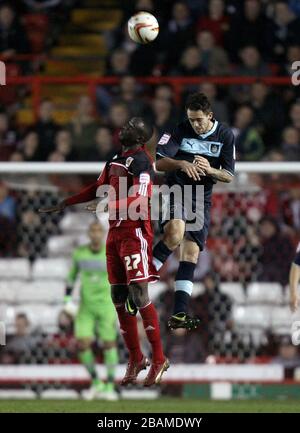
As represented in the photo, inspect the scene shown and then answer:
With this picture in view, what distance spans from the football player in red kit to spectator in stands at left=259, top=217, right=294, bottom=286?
182 inches

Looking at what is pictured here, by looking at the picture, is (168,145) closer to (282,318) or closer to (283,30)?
(282,318)

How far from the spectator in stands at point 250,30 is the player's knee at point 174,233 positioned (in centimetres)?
667

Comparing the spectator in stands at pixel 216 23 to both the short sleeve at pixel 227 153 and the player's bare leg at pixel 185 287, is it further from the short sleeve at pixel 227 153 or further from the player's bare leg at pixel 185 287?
the player's bare leg at pixel 185 287

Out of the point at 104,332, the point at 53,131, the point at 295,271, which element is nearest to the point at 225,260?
the point at 104,332

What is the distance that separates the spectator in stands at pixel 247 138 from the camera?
16734 millimetres

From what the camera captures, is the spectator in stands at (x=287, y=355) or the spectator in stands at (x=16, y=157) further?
the spectator in stands at (x=16, y=157)

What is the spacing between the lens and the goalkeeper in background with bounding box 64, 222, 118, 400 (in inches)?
615

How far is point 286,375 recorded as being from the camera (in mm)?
15734

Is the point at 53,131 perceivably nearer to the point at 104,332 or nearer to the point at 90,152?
the point at 90,152

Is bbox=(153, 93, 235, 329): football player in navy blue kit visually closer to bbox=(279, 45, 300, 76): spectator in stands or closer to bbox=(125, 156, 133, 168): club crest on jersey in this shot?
bbox=(125, 156, 133, 168): club crest on jersey

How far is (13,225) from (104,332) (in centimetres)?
173

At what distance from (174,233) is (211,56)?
22.2 ft

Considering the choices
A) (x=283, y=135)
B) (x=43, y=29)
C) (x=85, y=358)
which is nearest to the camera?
(x=85, y=358)

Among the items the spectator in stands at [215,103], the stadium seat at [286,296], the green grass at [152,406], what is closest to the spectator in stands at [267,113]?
the spectator in stands at [215,103]
